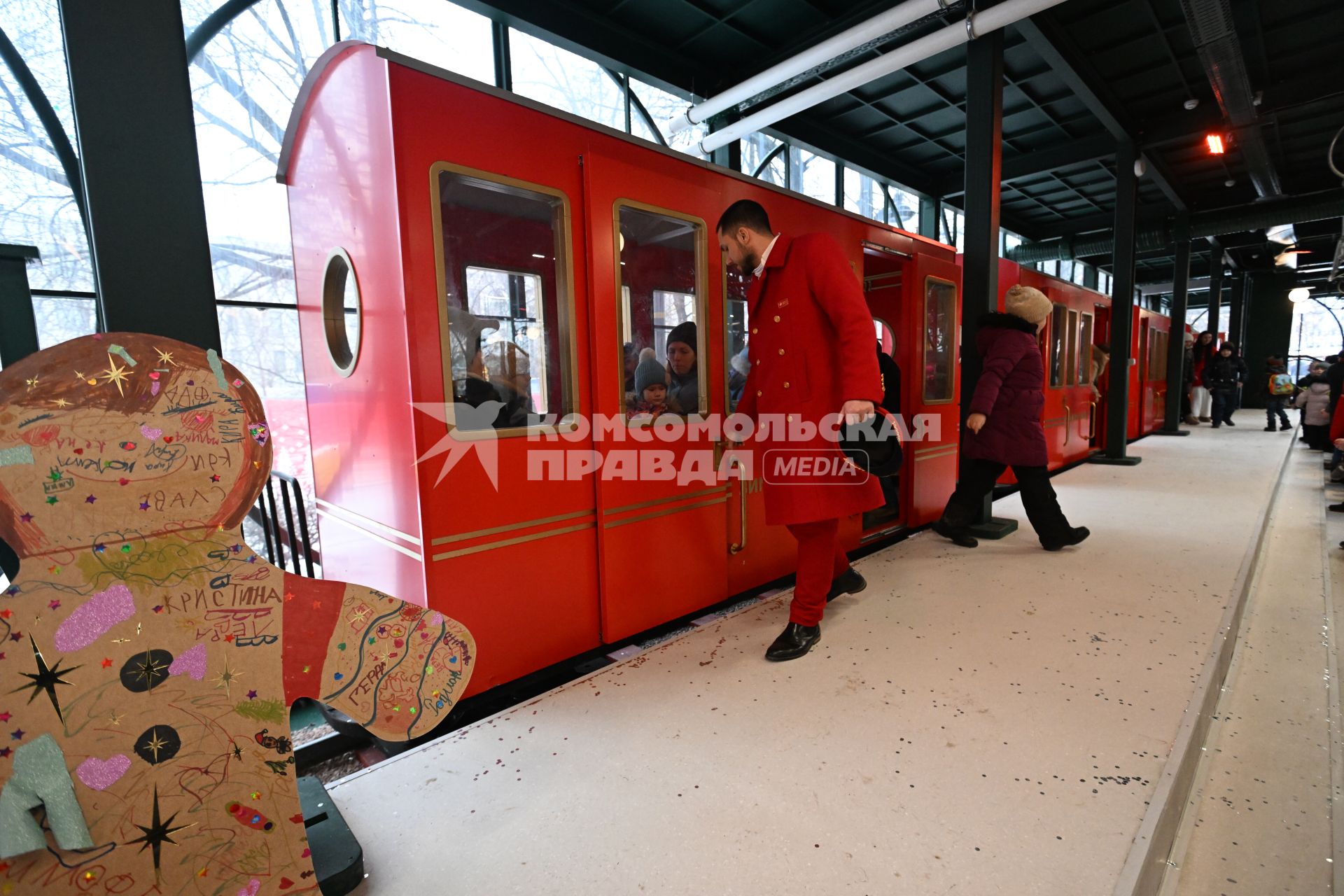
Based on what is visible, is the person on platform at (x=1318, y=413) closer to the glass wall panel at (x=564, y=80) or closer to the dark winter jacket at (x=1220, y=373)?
the dark winter jacket at (x=1220, y=373)

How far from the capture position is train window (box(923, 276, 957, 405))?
4508 millimetres

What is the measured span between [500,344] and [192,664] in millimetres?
1554

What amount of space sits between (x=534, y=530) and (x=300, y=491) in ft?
6.24

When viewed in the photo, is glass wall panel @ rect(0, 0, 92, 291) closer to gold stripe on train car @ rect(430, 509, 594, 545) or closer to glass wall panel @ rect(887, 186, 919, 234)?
gold stripe on train car @ rect(430, 509, 594, 545)

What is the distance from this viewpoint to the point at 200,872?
1069 mm

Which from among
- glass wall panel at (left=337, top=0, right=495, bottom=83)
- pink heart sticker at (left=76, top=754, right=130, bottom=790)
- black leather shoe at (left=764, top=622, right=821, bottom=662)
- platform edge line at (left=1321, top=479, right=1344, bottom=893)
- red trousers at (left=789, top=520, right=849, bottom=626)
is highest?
glass wall panel at (left=337, top=0, right=495, bottom=83)

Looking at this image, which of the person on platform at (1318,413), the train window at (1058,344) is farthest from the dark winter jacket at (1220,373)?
the train window at (1058,344)

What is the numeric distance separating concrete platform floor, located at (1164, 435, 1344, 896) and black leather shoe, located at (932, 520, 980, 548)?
1.36m

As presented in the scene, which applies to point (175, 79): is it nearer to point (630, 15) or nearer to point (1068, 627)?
point (1068, 627)

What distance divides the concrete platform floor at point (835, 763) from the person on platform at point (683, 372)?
1088 mm

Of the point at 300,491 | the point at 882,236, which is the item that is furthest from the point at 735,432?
the point at 300,491

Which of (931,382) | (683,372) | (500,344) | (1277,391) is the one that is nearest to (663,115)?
(931,382)

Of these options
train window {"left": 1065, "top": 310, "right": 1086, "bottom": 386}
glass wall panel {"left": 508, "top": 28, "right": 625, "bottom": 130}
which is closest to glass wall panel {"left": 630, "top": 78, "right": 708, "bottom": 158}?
glass wall panel {"left": 508, "top": 28, "right": 625, "bottom": 130}

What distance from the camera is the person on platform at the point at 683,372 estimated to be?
2902 millimetres
